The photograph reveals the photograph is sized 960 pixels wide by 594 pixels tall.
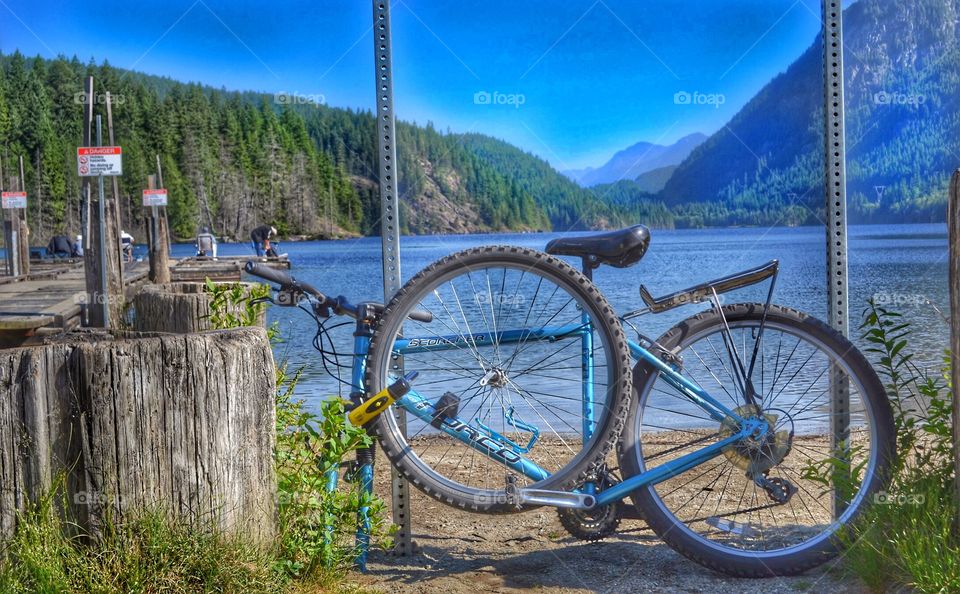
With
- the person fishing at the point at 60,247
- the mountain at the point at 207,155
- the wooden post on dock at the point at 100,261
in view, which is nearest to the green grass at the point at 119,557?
the wooden post on dock at the point at 100,261

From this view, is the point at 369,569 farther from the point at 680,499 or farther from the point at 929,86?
the point at 929,86

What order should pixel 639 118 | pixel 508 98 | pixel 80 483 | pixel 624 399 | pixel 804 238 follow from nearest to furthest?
pixel 80 483, pixel 624 399, pixel 508 98, pixel 804 238, pixel 639 118

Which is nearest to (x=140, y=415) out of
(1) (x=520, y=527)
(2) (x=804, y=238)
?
(1) (x=520, y=527)

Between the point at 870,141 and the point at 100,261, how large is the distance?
33464mm

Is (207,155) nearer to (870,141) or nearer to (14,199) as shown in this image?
(870,141)

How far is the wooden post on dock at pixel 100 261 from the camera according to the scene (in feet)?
43.0

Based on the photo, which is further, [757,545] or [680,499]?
[680,499]

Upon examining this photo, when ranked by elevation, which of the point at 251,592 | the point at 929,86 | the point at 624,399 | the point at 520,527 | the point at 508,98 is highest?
the point at 929,86

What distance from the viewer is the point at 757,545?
11.6ft

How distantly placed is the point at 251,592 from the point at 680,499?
7.97ft

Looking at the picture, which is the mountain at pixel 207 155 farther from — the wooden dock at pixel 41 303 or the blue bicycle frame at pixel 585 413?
the blue bicycle frame at pixel 585 413

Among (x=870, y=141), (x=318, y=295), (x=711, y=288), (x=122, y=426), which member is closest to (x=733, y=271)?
(x=870, y=141)

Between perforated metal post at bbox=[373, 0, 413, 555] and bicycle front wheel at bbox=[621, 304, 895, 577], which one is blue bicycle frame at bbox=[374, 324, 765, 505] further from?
perforated metal post at bbox=[373, 0, 413, 555]

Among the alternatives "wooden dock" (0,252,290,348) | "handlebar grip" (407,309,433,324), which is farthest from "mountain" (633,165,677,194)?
"handlebar grip" (407,309,433,324)
